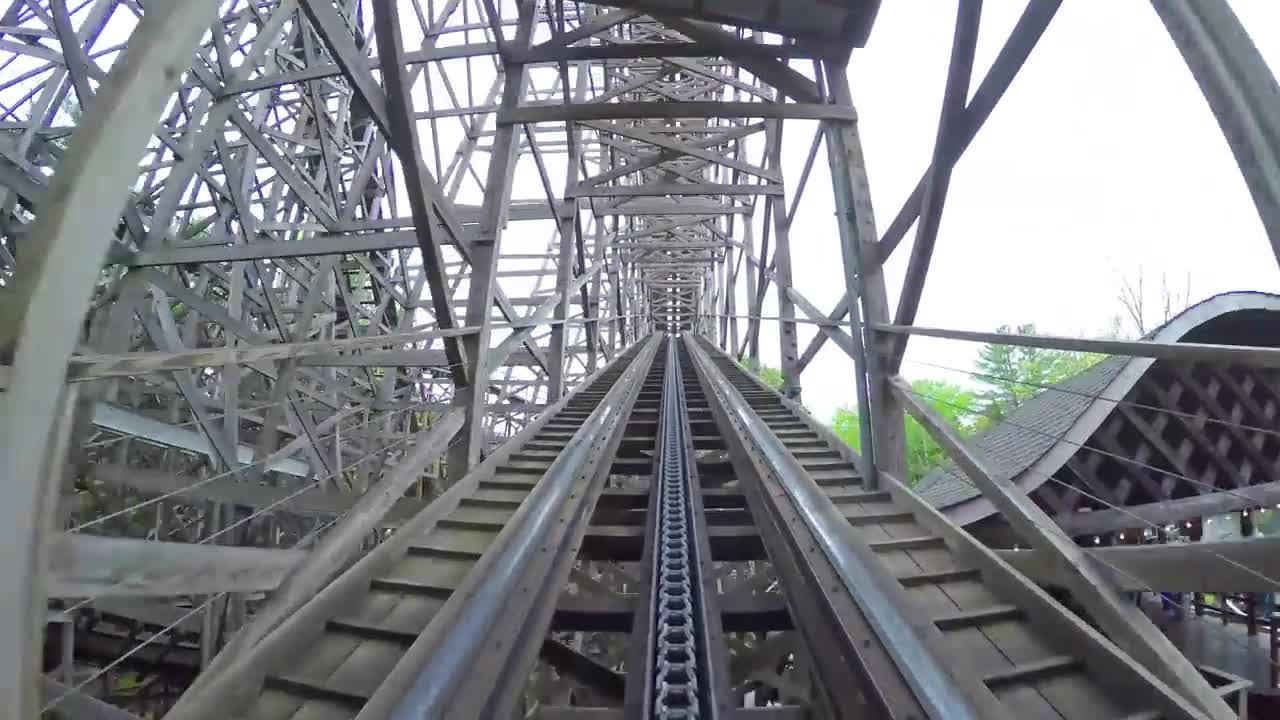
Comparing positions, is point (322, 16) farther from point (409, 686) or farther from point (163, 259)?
point (163, 259)

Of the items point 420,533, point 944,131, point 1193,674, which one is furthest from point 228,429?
point 1193,674

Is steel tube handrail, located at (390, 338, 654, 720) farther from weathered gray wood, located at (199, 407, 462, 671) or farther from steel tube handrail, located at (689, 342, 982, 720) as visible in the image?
steel tube handrail, located at (689, 342, 982, 720)

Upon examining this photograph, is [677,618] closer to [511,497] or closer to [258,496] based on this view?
[511,497]

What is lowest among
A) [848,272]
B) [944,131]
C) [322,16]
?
[848,272]

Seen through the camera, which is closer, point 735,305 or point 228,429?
point 228,429

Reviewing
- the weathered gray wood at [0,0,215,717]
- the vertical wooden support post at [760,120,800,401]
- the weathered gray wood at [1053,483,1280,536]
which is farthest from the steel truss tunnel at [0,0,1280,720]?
the weathered gray wood at [1053,483,1280,536]

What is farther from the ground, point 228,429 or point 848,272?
point 848,272

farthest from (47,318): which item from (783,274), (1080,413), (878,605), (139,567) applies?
(783,274)

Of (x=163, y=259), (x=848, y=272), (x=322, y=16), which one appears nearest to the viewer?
(x=322, y=16)

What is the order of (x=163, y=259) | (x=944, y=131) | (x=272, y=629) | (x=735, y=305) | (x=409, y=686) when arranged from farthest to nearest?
(x=735, y=305)
(x=163, y=259)
(x=944, y=131)
(x=272, y=629)
(x=409, y=686)
